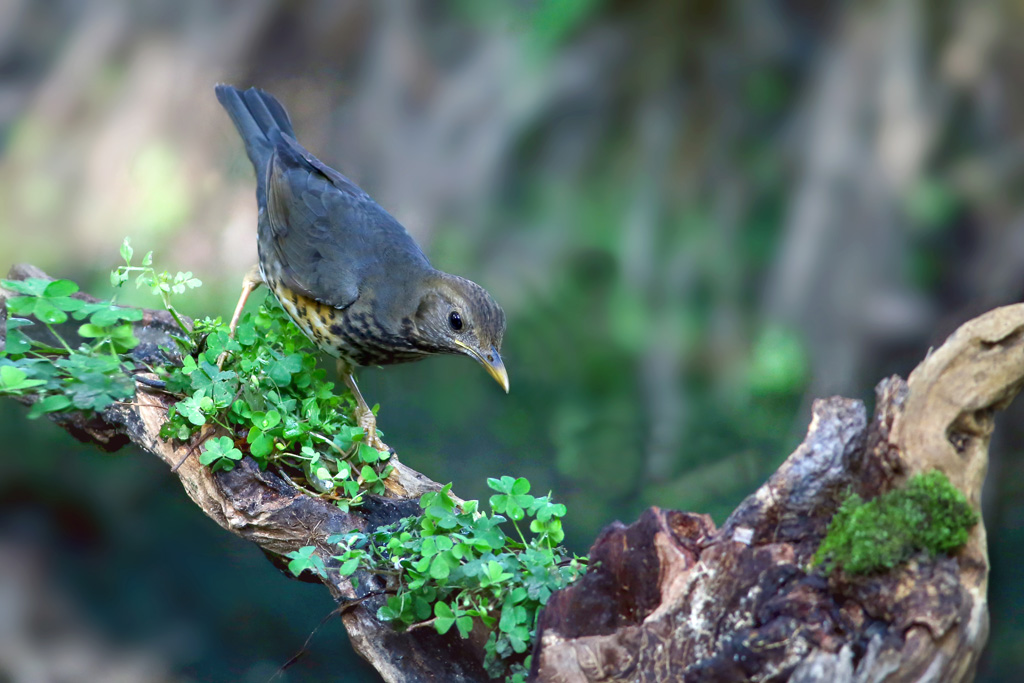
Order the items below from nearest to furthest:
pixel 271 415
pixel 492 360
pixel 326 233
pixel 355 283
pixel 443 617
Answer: pixel 443 617 → pixel 271 415 → pixel 492 360 → pixel 355 283 → pixel 326 233

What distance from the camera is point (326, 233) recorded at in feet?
8.77

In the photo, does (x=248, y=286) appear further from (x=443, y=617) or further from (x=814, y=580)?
(x=814, y=580)

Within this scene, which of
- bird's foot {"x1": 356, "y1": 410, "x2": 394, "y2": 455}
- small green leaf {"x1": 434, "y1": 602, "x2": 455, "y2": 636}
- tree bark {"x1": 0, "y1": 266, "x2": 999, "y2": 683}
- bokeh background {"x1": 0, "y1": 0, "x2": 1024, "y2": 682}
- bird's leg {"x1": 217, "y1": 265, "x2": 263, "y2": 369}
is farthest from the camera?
bokeh background {"x1": 0, "y1": 0, "x2": 1024, "y2": 682}

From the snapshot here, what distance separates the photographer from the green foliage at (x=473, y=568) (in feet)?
5.94

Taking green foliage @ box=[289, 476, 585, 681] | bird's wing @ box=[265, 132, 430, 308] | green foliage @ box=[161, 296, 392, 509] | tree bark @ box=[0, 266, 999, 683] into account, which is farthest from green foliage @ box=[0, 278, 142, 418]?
tree bark @ box=[0, 266, 999, 683]

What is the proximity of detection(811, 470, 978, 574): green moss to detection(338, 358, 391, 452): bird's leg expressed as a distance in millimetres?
1298

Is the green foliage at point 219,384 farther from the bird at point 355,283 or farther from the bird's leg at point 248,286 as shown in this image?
the bird's leg at point 248,286

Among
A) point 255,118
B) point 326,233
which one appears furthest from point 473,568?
point 255,118

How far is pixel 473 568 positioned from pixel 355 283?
3.36 feet

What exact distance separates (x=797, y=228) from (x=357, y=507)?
3.06m

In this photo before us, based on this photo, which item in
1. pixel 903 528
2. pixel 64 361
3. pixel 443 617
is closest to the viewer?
pixel 903 528

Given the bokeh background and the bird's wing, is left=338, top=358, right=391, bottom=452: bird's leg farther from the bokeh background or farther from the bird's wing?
the bokeh background

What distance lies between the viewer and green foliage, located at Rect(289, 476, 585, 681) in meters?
1.81

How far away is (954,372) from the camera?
5.14 ft
